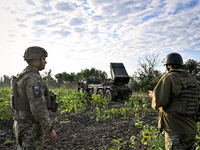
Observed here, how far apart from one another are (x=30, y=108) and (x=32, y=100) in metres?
0.10

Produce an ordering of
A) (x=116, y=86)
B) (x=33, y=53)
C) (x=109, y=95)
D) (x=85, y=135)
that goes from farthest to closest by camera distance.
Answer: (x=116, y=86), (x=109, y=95), (x=85, y=135), (x=33, y=53)

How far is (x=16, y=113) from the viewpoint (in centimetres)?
242

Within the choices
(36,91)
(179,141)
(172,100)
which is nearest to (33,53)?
(36,91)

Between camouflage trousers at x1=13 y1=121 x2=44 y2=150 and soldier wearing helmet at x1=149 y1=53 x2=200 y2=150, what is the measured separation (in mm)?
1646

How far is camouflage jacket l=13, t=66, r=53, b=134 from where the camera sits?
2.20 metres

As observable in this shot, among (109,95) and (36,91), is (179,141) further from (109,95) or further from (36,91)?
(109,95)

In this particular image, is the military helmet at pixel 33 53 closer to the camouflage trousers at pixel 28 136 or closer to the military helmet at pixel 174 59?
the camouflage trousers at pixel 28 136

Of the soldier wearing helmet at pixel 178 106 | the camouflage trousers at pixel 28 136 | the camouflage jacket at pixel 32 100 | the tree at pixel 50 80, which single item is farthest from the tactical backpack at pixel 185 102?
the tree at pixel 50 80

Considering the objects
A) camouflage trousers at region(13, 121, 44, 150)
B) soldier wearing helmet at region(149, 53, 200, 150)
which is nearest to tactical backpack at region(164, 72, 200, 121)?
soldier wearing helmet at region(149, 53, 200, 150)

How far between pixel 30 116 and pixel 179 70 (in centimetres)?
212

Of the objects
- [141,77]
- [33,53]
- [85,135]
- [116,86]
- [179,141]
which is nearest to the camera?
[179,141]

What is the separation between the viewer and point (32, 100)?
2211mm

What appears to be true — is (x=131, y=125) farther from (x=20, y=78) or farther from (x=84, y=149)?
(x=20, y=78)

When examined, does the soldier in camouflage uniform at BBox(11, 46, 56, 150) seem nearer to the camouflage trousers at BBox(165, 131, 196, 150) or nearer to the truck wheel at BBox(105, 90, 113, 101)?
the camouflage trousers at BBox(165, 131, 196, 150)
